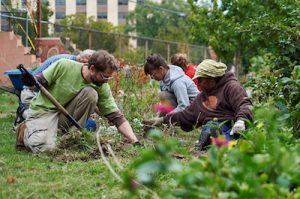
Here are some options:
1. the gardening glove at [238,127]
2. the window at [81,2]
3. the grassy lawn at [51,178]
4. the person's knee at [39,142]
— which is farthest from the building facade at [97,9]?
the gardening glove at [238,127]

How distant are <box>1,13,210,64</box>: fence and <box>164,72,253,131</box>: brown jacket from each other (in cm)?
656

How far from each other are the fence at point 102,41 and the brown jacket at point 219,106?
6559 millimetres

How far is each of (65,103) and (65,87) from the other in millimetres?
225

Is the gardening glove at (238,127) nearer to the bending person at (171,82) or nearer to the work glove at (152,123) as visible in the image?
the work glove at (152,123)

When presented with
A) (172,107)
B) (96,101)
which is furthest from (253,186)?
(172,107)

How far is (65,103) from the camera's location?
6148 mm

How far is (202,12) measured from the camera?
2172 centimetres

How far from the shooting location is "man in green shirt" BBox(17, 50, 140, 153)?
5883 millimetres

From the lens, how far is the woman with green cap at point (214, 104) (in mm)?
5969

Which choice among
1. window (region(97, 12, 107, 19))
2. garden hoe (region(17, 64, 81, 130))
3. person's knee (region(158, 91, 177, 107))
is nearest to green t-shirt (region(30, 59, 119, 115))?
garden hoe (region(17, 64, 81, 130))

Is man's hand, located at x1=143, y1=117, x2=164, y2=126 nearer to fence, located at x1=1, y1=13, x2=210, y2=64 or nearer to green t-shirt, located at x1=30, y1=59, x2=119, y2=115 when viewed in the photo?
green t-shirt, located at x1=30, y1=59, x2=119, y2=115

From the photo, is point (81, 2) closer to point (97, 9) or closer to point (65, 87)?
point (97, 9)

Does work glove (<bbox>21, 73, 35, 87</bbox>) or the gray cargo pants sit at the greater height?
work glove (<bbox>21, 73, 35, 87</bbox>)

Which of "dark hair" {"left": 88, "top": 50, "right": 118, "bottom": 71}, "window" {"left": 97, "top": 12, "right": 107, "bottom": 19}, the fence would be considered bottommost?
"window" {"left": 97, "top": 12, "right": 107, "bottom": 19}
